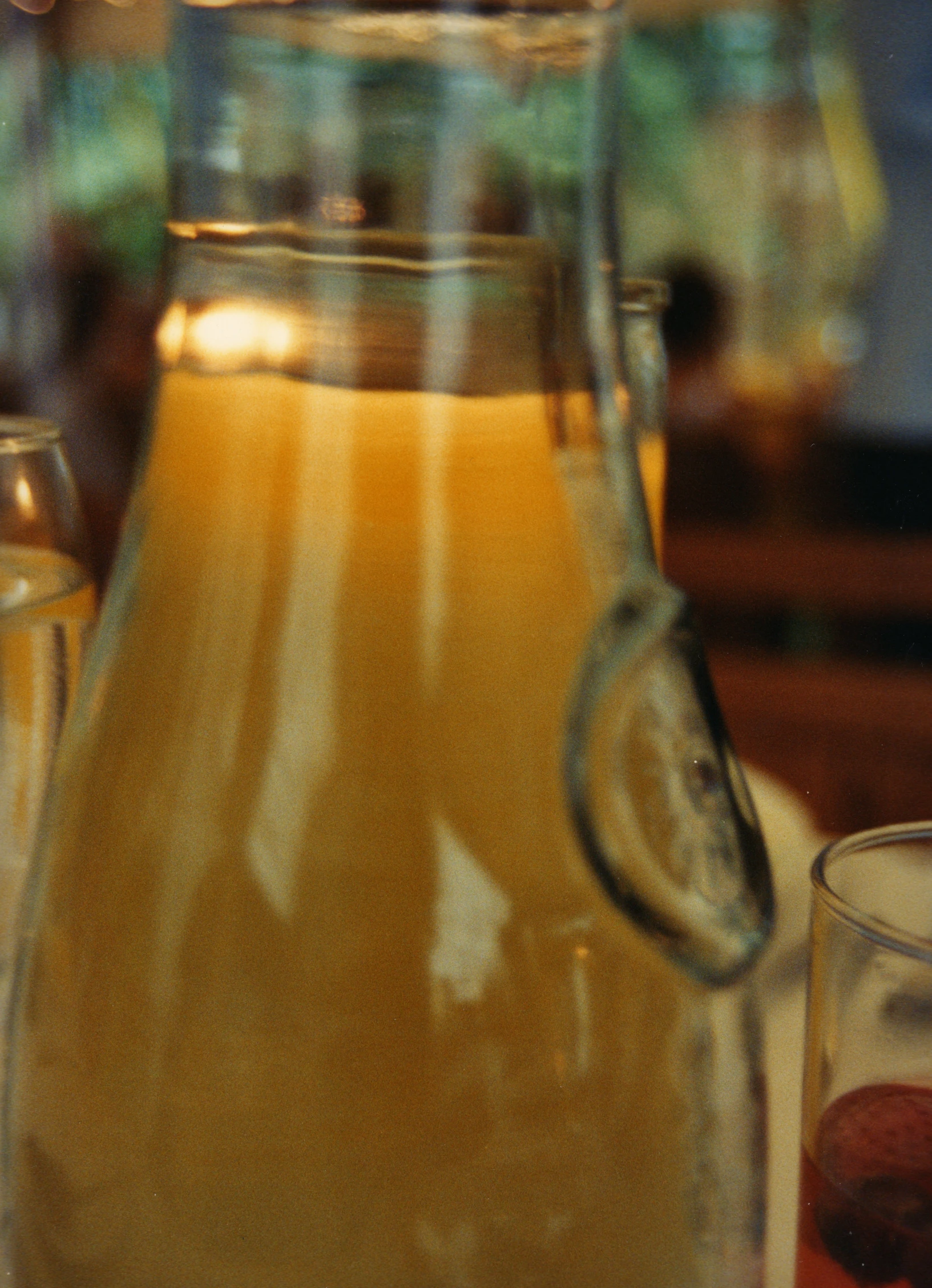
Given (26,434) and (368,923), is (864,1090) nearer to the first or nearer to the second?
(368,923)

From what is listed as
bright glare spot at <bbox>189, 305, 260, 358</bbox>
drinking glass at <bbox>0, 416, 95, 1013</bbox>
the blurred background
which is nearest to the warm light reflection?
bright glare spot at <bbox>189, 305, 260, 358</bbox>

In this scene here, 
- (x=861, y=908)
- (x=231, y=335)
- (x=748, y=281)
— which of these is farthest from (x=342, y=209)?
(x=748, y=281)

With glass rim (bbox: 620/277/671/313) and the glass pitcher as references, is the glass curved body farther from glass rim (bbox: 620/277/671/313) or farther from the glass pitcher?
the glass pitcher

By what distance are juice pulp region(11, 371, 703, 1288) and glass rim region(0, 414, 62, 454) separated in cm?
18

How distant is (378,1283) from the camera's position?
16cm

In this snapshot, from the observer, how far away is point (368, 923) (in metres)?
0.16

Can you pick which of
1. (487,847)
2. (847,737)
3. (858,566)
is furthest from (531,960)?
(858,566)

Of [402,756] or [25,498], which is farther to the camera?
[25,498]

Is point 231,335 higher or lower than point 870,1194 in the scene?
higher

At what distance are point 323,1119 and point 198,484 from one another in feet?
0.26

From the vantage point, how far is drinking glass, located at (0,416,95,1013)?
0.30m

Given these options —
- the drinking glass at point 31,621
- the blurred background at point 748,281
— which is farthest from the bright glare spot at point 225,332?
the blurred background at point 748,281

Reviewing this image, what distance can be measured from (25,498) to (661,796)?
0.77 feet

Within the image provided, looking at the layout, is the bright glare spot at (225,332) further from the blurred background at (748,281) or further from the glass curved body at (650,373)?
the blurred background at (748,281)
